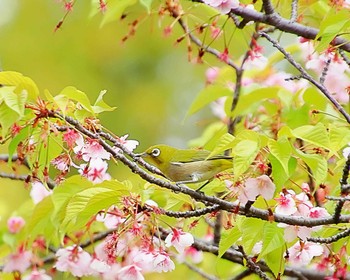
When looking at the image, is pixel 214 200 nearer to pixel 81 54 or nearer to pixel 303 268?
pixel 303 268

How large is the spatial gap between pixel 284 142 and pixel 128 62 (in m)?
9.81

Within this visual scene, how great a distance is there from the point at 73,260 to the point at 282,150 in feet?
3.52

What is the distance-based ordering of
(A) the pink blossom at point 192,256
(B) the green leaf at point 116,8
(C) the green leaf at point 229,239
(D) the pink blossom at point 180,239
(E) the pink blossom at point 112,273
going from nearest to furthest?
(C) the green leaf at point 229,239, (D) the pink blossom at point 180,239, (B) the green leaf at point 116,8, (E) the pink blossom at point 112,273, (A) the pink blossom at point 192,256

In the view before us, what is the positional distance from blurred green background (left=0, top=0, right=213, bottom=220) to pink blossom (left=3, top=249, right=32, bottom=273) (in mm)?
6772

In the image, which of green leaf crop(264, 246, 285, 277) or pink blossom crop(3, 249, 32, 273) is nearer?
green leaf crop(264, 246, 285, 277)

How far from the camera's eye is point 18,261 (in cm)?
349

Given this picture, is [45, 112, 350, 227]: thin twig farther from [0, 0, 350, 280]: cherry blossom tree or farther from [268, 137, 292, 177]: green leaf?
[268, 137, 292, 177]: green leaf

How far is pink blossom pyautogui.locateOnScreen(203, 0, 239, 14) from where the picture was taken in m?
2.92

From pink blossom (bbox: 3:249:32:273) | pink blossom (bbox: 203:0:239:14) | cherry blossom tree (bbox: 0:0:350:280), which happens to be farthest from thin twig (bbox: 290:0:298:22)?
pink blossom (bbox: 3:249:32:273)

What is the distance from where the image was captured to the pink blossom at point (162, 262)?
273 centimetres

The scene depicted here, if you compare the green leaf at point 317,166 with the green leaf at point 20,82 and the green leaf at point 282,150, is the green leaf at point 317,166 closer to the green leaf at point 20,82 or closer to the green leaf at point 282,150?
the green leaf at point 282,150

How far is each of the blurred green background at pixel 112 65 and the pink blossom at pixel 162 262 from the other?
749cm

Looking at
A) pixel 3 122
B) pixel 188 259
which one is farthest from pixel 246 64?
pixel 3 122

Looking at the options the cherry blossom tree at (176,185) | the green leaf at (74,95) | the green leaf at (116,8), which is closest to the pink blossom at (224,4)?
the cherry blossom tree at (176,185)
